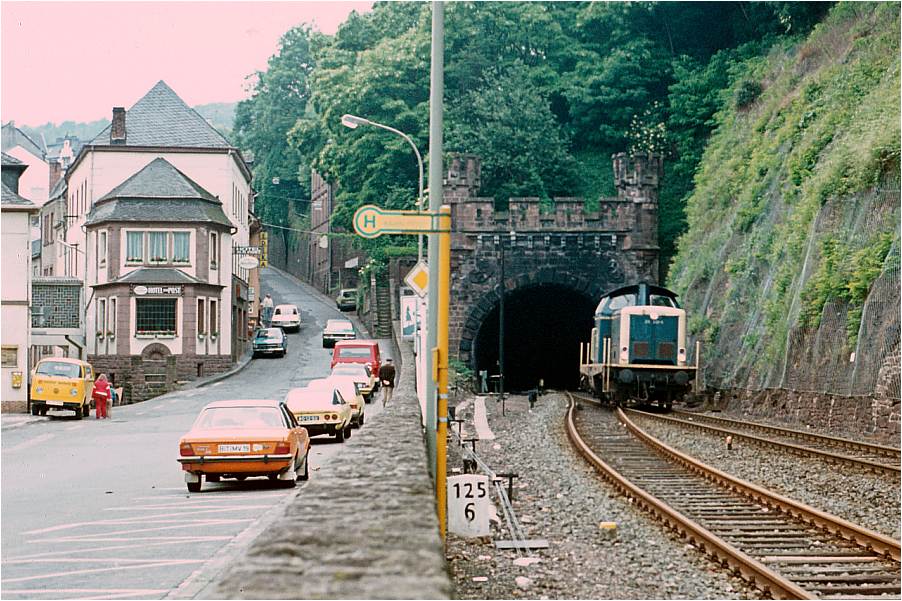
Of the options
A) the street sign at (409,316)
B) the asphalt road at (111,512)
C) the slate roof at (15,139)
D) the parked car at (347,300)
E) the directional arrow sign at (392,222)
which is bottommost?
the asphalt road at (111,512)

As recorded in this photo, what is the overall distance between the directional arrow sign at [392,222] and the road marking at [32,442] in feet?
57.6

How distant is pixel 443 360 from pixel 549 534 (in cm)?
229

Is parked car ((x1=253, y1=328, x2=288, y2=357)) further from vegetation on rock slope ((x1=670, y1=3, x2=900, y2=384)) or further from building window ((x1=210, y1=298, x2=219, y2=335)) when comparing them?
vegetation on rock slope ((x1=670, y1=3, x2=900, y2=384))

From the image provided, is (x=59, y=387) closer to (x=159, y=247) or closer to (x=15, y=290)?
(x=15, y=290)

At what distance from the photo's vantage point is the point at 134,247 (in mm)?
57312

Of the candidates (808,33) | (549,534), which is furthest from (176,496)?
(808,33)

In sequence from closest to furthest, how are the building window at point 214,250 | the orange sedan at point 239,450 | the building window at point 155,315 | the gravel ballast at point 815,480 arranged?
the gravel ballast at point 815,480 → the orange sedan at point 239,450 → the building window at point 155,315 → the building window at point 214,250

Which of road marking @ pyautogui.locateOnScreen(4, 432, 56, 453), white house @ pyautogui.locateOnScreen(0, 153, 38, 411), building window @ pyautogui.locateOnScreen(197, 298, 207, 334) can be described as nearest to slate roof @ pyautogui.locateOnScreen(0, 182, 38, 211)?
white house @ pyautogui.locateOnScreen(0, 153, 38, 411)

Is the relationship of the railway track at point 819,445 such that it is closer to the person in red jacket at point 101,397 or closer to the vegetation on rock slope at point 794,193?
the vegetation on rock slope at point 794,193

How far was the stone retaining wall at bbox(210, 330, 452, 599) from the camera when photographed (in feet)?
13.8

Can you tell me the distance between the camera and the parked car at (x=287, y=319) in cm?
7431

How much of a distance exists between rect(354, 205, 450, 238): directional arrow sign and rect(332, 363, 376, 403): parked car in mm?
28166

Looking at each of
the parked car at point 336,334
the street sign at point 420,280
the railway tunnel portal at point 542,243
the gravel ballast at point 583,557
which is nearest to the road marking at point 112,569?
the gravel ballast at point 583,557

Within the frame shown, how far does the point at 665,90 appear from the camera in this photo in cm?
5703
